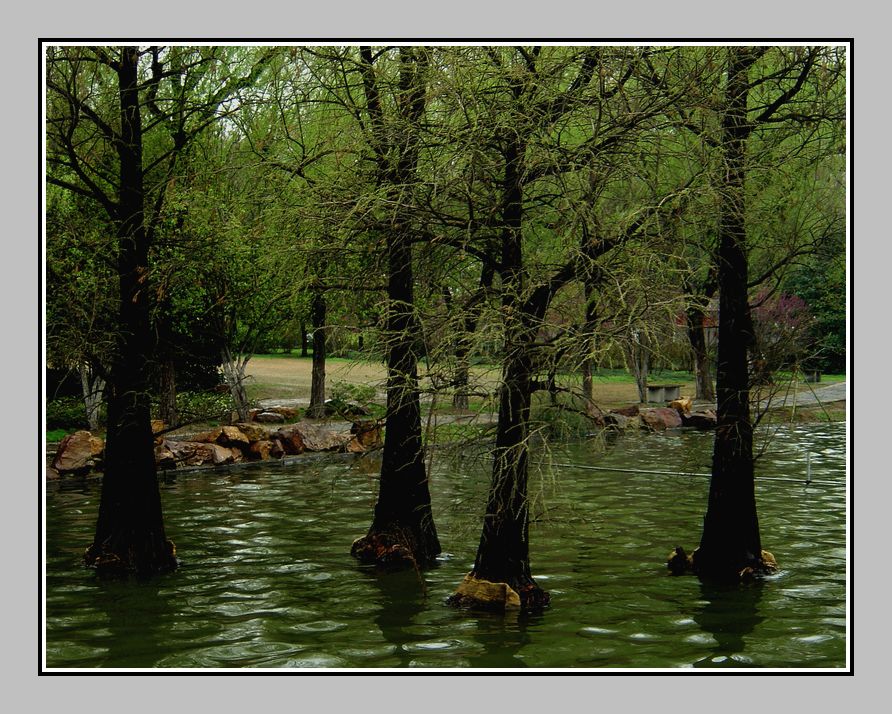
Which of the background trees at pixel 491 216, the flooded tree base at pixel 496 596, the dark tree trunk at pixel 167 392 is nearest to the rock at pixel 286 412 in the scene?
the dark tree trunk at pixel 167 392

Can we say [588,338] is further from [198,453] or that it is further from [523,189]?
[198,453]

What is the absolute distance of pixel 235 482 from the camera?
864 inches

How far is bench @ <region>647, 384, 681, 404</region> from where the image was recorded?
37.6 metres

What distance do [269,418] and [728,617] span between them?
1989cm

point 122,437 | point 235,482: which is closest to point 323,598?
point 122,437

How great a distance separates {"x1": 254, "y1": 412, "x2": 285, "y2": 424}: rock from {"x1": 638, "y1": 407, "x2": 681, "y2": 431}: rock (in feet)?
33.1

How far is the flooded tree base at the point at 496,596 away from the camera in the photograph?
37.8 feet

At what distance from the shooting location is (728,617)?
1195cm

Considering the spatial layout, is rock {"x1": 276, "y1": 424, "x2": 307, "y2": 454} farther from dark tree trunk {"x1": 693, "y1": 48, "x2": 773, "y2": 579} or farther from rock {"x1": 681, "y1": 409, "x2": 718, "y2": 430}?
dark tree trunk {"x1": 693, "y1": 48, "x2": 773, "y2": 579}

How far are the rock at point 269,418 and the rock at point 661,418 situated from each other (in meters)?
10.1

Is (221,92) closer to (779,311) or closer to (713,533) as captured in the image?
(713,533)

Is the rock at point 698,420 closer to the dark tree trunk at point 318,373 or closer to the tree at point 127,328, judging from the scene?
the dark tree trunk at point 318,373

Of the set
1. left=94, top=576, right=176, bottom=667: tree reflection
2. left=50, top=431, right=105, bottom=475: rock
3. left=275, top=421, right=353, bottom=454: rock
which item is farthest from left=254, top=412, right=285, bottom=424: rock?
left=94, top=576, right=176, bottom=667: tree reflection

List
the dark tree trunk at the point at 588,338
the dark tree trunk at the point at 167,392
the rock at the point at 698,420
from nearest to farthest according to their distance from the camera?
1. the dark tree trunk at the point at 588,338
2. the dark tree trunk at the point at 167,392
3. the rock at the point at 698,420
